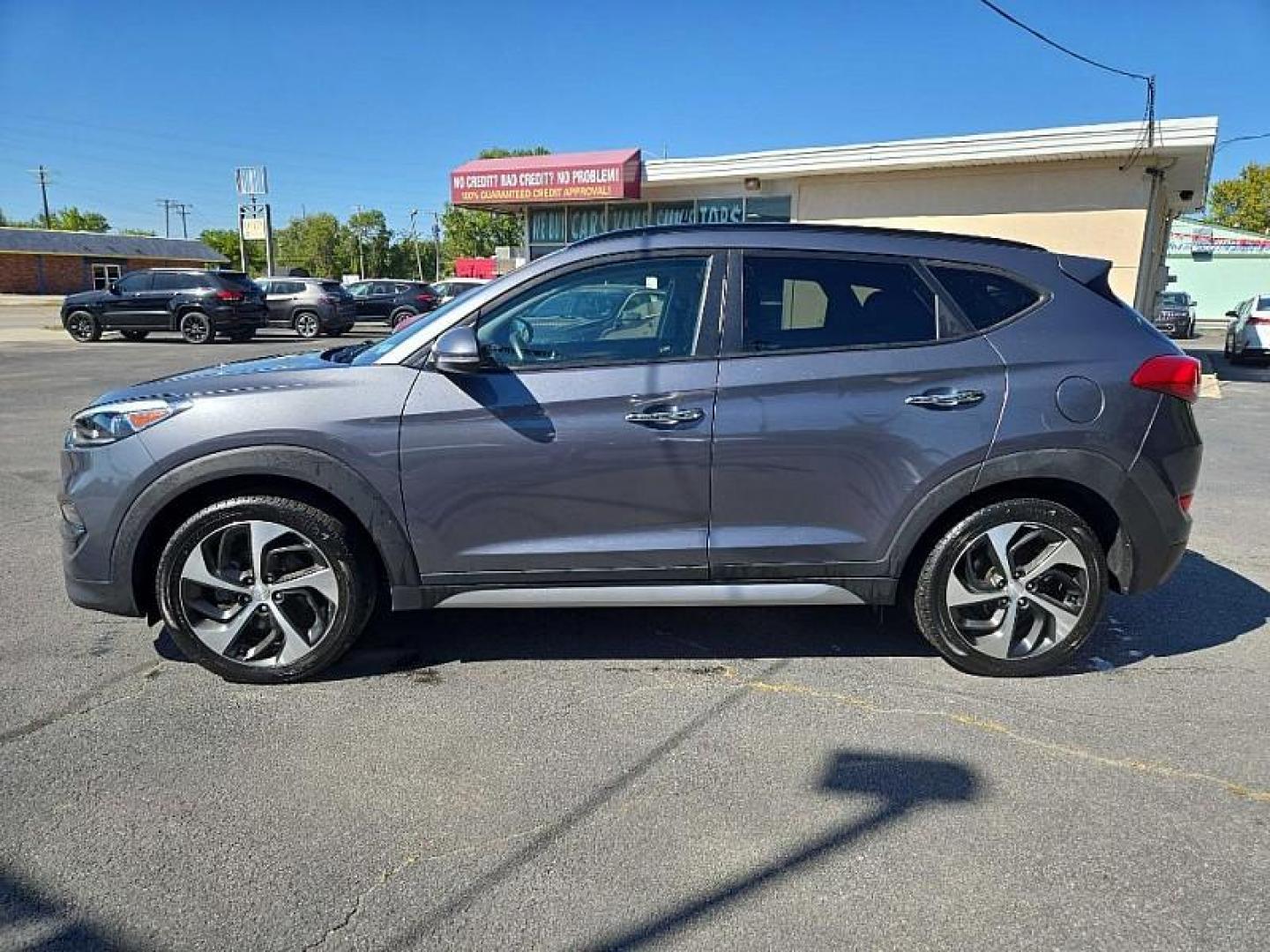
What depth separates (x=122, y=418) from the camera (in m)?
3.30

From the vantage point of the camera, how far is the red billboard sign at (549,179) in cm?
1675

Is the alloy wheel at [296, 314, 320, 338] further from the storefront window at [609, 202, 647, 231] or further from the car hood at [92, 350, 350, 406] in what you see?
the car hood at [92, 350, 350, 406]

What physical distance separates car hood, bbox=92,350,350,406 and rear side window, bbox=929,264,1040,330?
2513 mm

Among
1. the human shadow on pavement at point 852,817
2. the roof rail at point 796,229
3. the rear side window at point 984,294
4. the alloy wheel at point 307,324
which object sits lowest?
the human shadow on pavement at point 852,817

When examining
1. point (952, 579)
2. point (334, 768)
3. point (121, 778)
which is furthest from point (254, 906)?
point (952, 579)

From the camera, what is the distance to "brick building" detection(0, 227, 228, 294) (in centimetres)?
5644

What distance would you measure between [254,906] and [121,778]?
90 cm

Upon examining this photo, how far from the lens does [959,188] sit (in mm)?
15461

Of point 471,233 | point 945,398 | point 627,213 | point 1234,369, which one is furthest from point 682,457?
point 471,233

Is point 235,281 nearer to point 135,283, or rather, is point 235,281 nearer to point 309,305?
point 135,283

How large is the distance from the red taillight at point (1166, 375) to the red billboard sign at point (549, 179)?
1450 cm

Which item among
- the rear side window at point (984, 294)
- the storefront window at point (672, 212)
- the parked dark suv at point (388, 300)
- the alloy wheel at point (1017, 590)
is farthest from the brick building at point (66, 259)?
the alloy wheel at point (1017, 590)

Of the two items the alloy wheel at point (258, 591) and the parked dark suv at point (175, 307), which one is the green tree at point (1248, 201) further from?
the alloy wheel at point (258, 591)

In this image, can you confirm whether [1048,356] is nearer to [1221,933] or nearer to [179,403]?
[1221,933]
